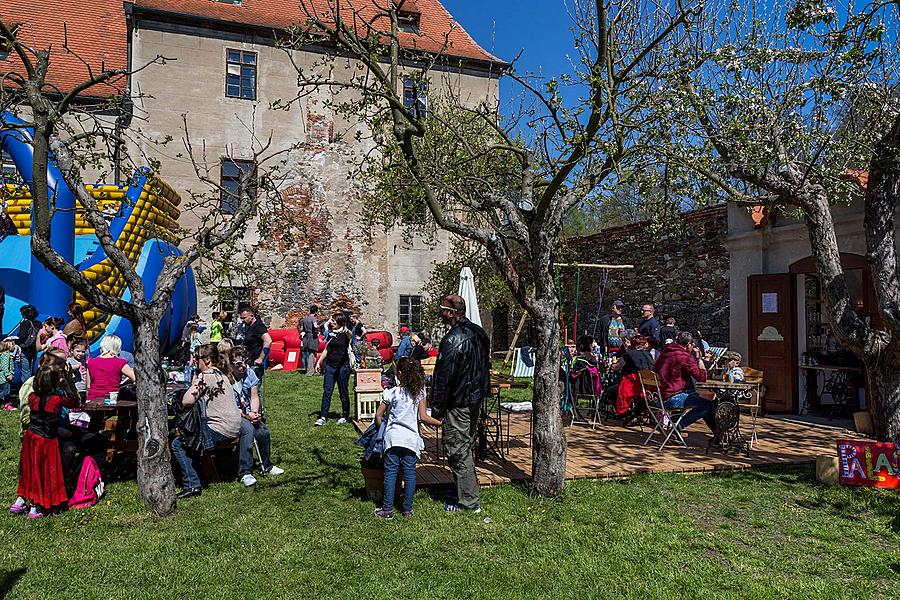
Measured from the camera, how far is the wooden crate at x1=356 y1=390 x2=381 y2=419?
9.48 metres

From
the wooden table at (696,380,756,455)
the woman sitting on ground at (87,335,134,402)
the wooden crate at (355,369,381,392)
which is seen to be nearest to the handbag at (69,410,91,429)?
the woman sitting on ground at (87,335,134,402)

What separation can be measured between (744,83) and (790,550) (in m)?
5.42

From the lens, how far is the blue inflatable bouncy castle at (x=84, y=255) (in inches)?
441

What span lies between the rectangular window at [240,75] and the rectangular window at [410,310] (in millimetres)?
7906

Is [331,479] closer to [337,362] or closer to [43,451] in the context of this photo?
[43,451]

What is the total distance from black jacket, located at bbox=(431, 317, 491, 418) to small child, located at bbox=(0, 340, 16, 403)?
786 centimetres

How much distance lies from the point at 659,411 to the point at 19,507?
21.9ft

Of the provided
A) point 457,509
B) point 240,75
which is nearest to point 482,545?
point 457,509

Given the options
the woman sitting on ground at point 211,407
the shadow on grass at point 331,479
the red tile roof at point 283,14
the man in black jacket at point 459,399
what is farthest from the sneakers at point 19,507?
the red tile roof at point 283,14

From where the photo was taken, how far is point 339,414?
10117 millimetres

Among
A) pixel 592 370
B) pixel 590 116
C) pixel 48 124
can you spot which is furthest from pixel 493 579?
pixel 592 370

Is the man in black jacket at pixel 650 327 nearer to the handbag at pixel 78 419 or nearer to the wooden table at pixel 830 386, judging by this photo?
the wooden table at pixel 830 386

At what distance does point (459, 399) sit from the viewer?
5.43 meters

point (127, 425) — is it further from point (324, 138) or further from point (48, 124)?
point (324, 138)
